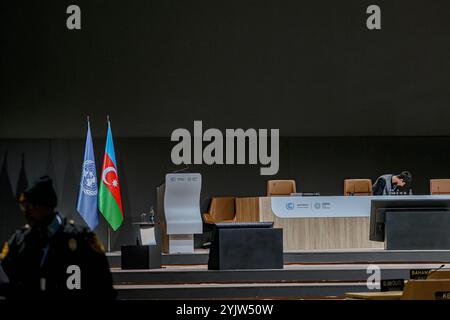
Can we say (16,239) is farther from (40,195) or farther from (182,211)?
(182,211)

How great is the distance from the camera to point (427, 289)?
4109 millimetres

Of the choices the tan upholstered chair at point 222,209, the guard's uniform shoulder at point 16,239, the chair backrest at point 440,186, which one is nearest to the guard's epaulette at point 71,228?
the guard's uniform shoulder at point 16,239

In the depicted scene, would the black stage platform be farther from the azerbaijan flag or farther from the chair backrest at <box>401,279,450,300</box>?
the chair backrest at <box>401,279,450,300</box>

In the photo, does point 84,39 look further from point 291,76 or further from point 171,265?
point 171,265

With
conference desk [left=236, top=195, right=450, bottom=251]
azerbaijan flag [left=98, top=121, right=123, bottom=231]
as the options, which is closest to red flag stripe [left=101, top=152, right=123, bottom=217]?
azerbaijan flag [left=98, top=121, right=123, bottom=231]

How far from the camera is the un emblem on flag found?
20.6ft

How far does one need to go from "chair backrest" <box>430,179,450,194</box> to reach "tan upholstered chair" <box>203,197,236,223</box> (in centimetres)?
241

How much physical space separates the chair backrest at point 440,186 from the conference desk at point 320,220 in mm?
2554

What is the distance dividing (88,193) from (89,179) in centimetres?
14

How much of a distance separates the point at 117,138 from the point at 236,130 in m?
1.49

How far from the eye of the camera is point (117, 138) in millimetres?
10227

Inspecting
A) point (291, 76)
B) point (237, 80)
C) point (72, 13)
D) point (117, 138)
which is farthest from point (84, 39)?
point (291, 76)

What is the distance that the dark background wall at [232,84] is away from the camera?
1005 centimetres

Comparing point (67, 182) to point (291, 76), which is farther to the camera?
point (291, 76)
